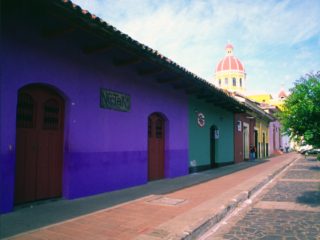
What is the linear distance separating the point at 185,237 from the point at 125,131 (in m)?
4.90

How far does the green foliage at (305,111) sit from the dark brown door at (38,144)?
16.8 feet

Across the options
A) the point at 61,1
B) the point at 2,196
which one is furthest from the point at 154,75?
the point at 2,196

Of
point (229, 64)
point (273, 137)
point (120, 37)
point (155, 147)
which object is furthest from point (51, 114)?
point (229, 64)

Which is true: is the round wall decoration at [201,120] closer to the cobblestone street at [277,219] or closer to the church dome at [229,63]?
the cobblestone street at [277,219]

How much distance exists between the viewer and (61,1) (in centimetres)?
501

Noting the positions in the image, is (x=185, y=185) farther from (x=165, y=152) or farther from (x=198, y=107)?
(x=198, y=107)

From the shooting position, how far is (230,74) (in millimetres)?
62344

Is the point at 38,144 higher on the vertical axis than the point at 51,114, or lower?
lower

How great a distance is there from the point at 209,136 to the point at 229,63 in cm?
5103

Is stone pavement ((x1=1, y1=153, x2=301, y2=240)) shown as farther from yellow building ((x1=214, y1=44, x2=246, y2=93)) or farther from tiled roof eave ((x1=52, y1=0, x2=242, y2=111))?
yellow building ((x1=214, y1=44, x2=246, y2=93))

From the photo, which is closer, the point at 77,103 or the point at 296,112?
the point at 296,112

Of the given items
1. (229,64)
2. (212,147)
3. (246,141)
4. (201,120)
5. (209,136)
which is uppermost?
(229,64)

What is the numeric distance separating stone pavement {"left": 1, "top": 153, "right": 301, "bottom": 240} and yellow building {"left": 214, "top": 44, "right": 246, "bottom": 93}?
56034 millimetres

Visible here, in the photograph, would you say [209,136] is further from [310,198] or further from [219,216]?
[219,216]
